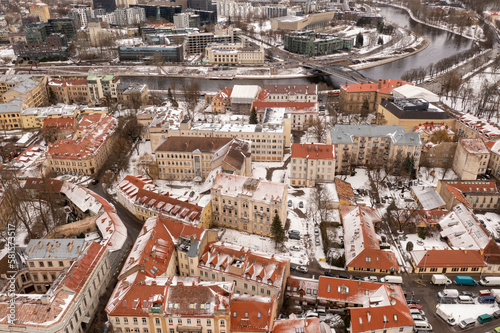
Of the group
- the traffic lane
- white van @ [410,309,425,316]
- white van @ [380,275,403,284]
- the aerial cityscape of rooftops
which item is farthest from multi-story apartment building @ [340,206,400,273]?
the traffic lane

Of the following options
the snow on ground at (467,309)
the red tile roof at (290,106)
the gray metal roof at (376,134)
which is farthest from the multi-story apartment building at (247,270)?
the red tile roof at (290,106)

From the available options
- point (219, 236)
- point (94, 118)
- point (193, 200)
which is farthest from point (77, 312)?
point (94, 118)

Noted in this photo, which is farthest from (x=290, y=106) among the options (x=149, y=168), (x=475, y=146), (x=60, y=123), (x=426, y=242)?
(x=60, y=123)

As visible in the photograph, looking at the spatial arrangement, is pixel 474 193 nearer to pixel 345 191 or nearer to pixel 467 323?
pixel 345 191

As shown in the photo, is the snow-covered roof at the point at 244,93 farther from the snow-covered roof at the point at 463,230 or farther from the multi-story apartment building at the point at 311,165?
the snow-covered roof at the point at 463,230

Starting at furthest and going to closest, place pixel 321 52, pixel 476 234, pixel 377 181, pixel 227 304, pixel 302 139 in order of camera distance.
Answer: pixel 321 52, pixel 302 139, pixel 377 181, pixel 476 234, pixel 227 304

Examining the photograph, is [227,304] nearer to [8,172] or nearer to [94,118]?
[8,172]
